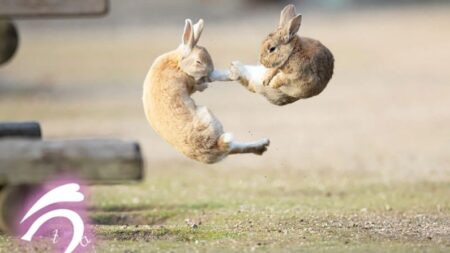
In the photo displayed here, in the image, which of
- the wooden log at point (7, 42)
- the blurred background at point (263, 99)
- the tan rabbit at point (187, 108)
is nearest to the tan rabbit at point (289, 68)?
the tan rabbit at point (187, 108)

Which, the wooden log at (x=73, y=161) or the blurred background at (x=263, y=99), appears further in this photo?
the blurred background at (x=263, y=99)

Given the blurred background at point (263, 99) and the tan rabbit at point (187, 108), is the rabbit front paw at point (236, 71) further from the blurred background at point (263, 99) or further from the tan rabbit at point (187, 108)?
the blurred background at point (263, 99)

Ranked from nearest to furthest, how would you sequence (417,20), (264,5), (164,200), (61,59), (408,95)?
(164,200)
(408,95)
(61,59)
(417,20)
(264,5)

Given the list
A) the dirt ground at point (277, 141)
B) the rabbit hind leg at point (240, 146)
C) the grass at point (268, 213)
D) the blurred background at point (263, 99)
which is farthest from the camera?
the blurred background at point (263, 99)

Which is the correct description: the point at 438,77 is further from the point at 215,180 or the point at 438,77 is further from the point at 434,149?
the point at 215,180

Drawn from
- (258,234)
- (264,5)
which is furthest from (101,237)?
(264,5)

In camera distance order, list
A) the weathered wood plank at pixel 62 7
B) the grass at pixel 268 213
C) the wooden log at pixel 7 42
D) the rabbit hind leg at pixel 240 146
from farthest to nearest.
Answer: the wooden log at pixel 7 42 → the weathered wood plank at pixel 62 7 → the grass at pixel 268 213 → the rabbit hind leg at pixel 240 146

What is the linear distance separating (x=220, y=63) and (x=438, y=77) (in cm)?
329

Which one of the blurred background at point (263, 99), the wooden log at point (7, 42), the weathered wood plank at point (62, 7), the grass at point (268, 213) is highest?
the blurred background at point (263, 99)

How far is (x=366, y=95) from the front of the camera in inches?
631

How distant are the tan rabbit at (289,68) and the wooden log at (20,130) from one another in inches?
50.6

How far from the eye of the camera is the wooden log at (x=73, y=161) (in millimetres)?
5430

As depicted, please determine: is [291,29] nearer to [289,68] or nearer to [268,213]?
[289,68]

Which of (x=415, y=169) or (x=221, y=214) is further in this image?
(x=415, y=169)
